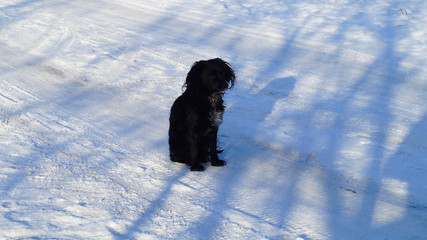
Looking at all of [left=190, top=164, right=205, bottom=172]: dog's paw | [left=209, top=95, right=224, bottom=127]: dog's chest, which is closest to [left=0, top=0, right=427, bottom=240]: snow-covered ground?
[left=190, top=164, right=205, bottom=172]: dog's paw

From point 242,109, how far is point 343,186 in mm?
2118

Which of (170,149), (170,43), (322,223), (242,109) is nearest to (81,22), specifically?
(170,43)

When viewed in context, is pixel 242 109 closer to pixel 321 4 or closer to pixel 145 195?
pixel 145 195

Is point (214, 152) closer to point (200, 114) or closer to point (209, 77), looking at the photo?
point (200, 114)

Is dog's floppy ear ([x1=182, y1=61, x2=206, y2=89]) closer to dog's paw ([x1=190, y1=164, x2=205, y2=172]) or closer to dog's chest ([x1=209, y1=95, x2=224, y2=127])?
dog's chest ([x1=209, y1=95, x2=224, y2=127])

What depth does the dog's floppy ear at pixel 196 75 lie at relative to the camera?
3.98 meters

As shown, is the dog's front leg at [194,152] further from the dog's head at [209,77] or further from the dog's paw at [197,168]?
the dog's head at [209,77]

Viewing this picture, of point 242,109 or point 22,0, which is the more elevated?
point 22,0

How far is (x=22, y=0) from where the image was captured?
35.4ft

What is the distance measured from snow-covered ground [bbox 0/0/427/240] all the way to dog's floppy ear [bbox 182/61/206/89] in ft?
3.05

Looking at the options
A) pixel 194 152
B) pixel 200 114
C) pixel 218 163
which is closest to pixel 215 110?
pixel 200 114

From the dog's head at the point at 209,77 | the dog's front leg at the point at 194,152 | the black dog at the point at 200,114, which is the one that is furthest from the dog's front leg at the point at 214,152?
the dog's head at the point at 209,77

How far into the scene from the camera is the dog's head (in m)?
3.95

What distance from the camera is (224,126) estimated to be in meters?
5.34
